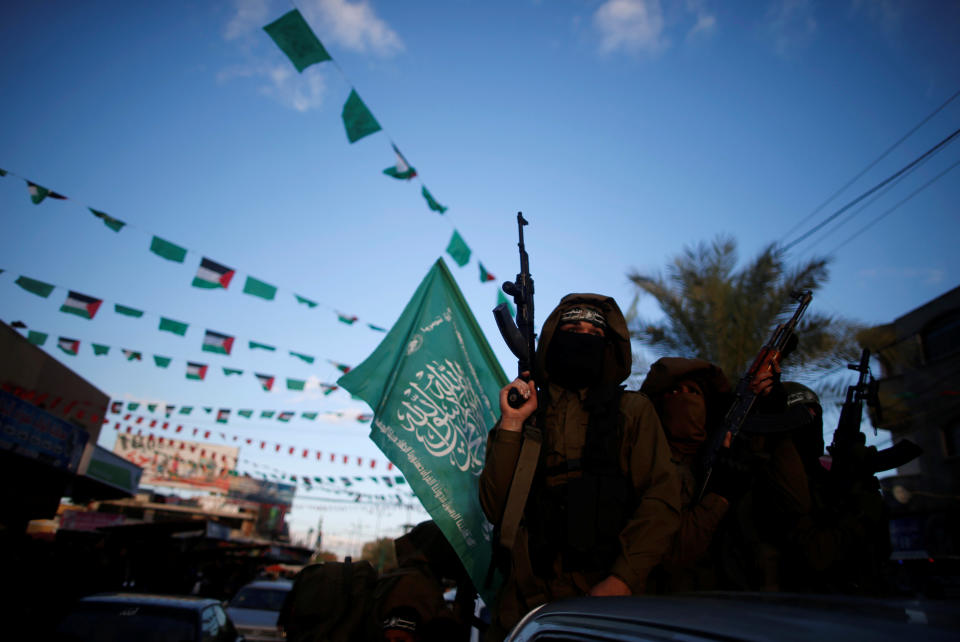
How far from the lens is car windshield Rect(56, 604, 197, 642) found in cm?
466

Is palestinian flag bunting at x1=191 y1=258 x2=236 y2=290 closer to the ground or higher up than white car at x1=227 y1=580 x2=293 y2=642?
higher up

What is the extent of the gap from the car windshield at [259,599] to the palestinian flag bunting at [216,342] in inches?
176

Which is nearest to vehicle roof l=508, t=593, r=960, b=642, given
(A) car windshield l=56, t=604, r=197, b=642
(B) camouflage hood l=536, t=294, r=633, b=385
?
(B) camouflage hood l=536, t=294, r=633, b=385

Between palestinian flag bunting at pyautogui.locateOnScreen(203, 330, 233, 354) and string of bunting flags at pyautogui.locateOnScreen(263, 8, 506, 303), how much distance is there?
5731 millimetres

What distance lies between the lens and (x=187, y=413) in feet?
52.5

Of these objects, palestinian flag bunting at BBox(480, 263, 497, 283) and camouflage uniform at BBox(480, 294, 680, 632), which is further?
palestinian flag bunting at BBox(480, 263, 497, 283)

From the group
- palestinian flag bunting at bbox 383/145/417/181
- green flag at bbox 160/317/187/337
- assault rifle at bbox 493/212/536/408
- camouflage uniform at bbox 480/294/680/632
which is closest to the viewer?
camouflage uniform at bbox 480/294/680/632

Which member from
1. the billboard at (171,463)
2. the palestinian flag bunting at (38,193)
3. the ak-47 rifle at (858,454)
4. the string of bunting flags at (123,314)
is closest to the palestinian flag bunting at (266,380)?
the string of bunting flags at (123,314)

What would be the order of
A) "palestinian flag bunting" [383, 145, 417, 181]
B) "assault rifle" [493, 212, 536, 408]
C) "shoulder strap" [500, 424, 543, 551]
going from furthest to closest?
"palestinian flag bunting" [383, 145, 417, 181]
"assault rifle" [493, 212, 536, 408]
"shoulder strap" [500, 424, 543, 551]

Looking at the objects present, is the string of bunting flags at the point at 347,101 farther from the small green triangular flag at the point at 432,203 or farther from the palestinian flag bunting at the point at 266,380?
the palestinian flag bunting at the point at 266,380

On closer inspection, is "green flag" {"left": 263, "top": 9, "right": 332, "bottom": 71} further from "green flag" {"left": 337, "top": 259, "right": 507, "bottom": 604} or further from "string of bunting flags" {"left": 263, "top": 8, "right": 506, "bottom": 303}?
"green flag" {"left": 337, "top": 259, "right": 507, "bottom": 604}

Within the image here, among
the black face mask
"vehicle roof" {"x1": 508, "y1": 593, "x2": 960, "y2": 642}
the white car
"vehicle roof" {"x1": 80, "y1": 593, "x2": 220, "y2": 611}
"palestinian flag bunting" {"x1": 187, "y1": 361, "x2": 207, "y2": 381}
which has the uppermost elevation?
"palestinian flag bunting" {"x1": 187, "y1": 361, "x2": 207, "y2": 381}

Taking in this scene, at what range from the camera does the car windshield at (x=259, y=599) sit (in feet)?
29.6

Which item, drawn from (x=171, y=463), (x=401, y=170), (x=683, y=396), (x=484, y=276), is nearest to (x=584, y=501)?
(x=683, y=396)
